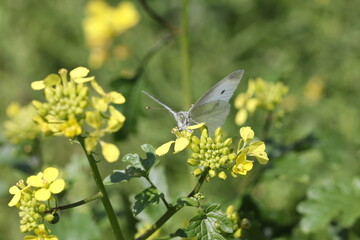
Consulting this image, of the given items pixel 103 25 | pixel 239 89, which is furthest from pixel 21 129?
pixel 103 25

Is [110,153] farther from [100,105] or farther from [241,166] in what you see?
[241,166]

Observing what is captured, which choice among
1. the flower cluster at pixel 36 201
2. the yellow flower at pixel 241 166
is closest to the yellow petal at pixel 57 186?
the flower cluster at pixel 36 201

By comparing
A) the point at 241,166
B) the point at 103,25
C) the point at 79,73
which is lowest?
the point at 241,166

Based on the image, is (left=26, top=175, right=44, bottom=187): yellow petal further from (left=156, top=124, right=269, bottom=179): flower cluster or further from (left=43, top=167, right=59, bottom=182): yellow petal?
(left=156, top=124, right=269, bottom=179): flower cluster

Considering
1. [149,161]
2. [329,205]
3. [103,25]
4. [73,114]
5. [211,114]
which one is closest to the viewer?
[73,114]

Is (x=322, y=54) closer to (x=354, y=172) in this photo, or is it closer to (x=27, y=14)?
(x=354, y=172)

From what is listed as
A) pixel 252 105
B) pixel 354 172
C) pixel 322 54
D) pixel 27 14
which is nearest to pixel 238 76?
pixel 252 105

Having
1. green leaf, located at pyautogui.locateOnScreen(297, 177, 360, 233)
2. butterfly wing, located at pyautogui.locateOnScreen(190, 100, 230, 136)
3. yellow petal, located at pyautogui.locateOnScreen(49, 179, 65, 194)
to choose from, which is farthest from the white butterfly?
green leaf, located at pyautogui.locateOnScreen(297, 177, 360, 233)
